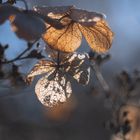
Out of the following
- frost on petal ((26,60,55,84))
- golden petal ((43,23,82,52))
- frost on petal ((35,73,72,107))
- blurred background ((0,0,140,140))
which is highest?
golden petal ((43,23,82,52))

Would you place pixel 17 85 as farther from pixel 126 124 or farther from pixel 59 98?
pixel 126 124

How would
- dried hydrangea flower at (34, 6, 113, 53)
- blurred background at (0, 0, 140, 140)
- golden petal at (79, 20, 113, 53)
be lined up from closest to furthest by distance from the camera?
dried hydrangea flower at (34, 6, 113, 53), golden petal at (79, 20, 113, 53), blurred background at (0, 0, 140, 140)

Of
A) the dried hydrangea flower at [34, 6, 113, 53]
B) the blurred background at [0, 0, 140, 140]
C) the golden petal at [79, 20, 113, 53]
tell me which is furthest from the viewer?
the blurred background at [0, 0, 140, 140]

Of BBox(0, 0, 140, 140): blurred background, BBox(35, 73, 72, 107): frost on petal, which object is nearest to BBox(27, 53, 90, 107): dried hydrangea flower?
BBox(35, 73, 72, 107): frost on petal

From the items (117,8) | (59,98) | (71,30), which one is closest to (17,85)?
(59,98)

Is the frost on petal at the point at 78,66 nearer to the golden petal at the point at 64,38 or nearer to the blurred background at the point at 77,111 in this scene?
the golden petal at the point at 64,38

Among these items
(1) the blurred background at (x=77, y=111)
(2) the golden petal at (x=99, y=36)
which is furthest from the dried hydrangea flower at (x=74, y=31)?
(1) the blurred background at (x=77, y=111)

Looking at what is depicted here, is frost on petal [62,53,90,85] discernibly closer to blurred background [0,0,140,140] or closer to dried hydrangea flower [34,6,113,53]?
dried hydrangea flower [34,6,113,53]
